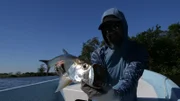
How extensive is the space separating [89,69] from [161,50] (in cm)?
3425

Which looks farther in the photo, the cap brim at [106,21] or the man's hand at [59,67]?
the man's hand at [59,67]

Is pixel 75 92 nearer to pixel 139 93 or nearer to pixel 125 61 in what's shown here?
pixel 139 93

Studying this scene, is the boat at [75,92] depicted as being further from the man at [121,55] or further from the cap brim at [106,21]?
the cap brim at [106,21]

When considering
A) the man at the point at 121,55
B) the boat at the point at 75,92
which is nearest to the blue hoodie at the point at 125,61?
the man at the point at 121,55

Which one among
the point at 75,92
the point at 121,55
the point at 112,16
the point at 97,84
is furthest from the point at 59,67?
the point at 75,92

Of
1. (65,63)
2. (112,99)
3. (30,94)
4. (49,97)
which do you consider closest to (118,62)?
(65,63)

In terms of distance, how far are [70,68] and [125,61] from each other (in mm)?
672

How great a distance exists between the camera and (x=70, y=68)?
2189mm

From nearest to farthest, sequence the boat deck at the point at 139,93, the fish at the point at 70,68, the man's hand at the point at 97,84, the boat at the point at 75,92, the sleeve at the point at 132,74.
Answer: the man's hand at the point at 97,84
the fish at the point at 70,68
the sleeve at the point at 132,74
the boat at the point at 75,92
the boat deck at the point at 139,93

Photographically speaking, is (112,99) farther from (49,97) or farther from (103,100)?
(49,97)

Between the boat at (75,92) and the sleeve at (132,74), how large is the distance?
2.43ft

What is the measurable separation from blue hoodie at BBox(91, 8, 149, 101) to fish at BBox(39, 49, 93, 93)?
1.23ft

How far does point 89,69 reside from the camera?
1.78 metres

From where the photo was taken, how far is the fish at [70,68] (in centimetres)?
189
